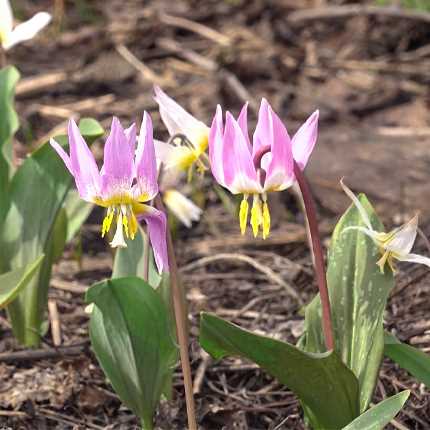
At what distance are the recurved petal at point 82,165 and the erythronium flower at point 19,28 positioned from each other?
1258 millimetres

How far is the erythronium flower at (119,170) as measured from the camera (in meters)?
1.87

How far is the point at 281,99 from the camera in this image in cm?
534

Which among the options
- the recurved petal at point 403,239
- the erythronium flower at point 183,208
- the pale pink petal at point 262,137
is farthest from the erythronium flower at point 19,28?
the recurved petal at point 403,239

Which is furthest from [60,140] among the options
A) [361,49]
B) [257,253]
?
[361,49]

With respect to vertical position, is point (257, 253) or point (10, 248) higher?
point (10, 248)

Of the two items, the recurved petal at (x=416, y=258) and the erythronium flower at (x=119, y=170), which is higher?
the erythronium flower at (x=119, y=170)

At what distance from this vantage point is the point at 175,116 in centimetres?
222

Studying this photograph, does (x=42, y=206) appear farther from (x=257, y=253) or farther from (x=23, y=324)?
(x=257, y=253)

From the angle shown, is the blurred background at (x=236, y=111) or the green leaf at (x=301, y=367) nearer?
the green leaf at (x=301, y=367)

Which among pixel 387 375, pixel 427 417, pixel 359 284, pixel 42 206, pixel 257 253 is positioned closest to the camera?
pixel 359 284

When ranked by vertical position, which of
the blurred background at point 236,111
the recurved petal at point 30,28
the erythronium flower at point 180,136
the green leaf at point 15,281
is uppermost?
the recurved petal at point 30,28

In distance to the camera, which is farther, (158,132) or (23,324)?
(158,132)

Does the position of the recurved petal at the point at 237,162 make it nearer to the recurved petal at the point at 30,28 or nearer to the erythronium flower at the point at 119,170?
the erythronium flower at the point at 119,170

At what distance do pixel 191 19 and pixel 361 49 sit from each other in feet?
3.92
